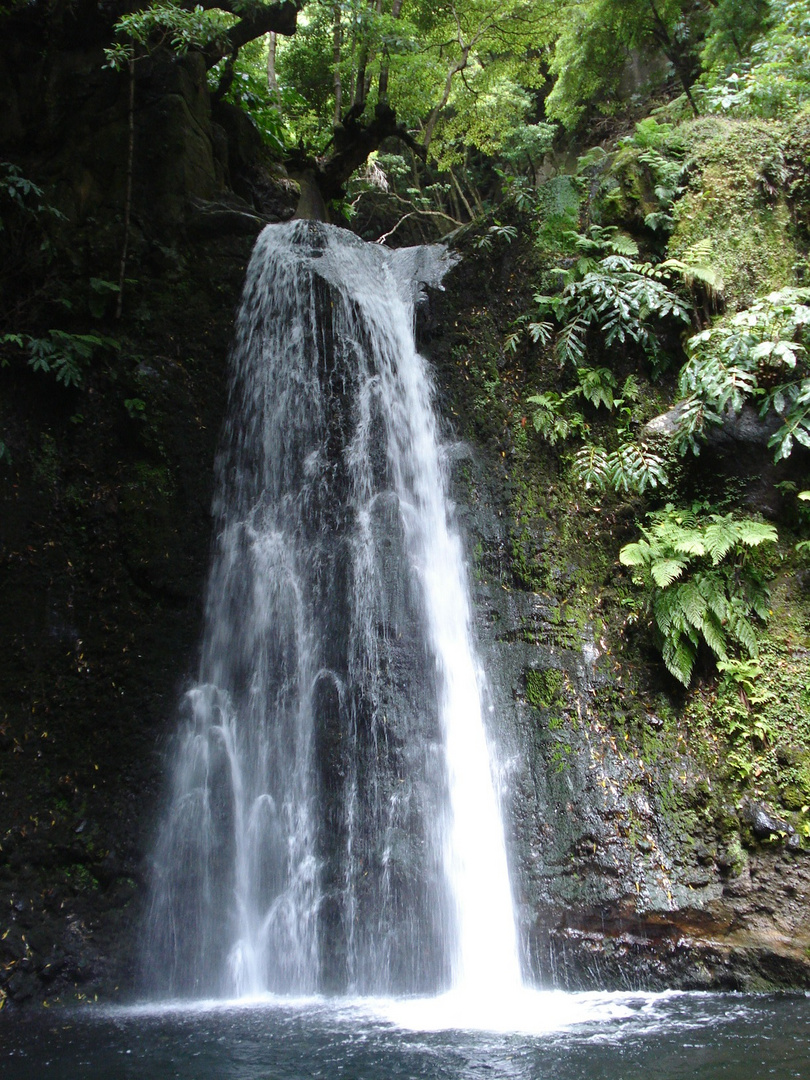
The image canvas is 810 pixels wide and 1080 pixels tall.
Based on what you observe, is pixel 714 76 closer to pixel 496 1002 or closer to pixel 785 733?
pixel 785 733

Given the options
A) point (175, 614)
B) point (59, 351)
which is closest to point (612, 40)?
point (59, 351)

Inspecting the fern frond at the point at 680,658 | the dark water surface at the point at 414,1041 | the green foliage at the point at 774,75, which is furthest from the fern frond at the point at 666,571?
the green foliage at the point at 774,75

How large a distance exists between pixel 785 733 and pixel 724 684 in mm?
565

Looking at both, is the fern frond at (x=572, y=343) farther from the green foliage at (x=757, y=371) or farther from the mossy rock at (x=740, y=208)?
the mossy rock at (x=740, y=208)

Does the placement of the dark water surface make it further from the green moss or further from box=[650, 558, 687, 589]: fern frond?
box=[650, 558, 687, 589]: fern frond

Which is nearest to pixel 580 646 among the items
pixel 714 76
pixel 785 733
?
pixel 785 733

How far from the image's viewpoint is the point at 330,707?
19.6 feet

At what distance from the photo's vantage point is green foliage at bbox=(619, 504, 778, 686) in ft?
19.2

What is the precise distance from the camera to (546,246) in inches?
328

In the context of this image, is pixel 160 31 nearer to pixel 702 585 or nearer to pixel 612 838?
pixel 702 585

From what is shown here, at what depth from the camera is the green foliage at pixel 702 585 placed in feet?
19.2

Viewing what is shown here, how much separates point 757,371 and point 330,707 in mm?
5041

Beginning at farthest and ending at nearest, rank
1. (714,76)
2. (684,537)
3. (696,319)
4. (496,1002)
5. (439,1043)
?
1. (714,76)
2. (696,319)
3. (684,537)
4. (496,1002)
5. (439,1043)

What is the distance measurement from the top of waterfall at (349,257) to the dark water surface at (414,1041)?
696cm
